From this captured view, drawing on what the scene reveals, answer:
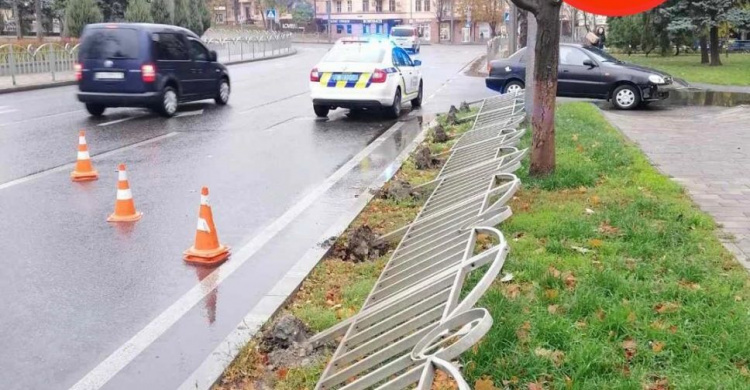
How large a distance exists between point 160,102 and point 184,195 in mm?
7771

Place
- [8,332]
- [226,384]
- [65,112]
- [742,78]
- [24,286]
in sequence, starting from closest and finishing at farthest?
[226,384], [8,332], [24,286], [65,112], [742,78]

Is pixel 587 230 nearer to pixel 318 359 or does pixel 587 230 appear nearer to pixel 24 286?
pixel 318 359

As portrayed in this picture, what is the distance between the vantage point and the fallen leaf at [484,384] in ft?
11.7

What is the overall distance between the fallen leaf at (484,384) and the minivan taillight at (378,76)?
39.0 ft

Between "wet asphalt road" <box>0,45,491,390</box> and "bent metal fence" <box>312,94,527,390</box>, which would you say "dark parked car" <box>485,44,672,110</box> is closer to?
"wet asphalt road" <box>0,45,491,390</box>

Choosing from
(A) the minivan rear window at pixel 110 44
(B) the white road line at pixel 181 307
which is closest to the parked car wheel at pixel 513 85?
(A) the minivan rear window at pixel 110 44

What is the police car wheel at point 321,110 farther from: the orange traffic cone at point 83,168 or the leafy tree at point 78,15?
the leafy tree at point 78,15

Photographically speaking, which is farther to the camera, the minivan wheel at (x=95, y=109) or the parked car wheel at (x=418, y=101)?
the parked car wheel at (x=418, y=101)

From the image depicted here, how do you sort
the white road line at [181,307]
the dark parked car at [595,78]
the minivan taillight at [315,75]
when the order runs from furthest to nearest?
the dark parked car at [595,78]
the minivan taillight at [315,75]
the white road line at [181,307]

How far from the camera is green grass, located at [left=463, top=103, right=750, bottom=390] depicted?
3719 millimetres

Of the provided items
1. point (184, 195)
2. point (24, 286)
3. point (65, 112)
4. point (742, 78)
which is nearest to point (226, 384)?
point (24, 286)

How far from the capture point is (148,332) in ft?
15.4

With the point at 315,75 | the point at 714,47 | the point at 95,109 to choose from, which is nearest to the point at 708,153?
the point at 315,75

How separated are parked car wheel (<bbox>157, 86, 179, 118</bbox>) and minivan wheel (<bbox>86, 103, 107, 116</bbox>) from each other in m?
1.39
